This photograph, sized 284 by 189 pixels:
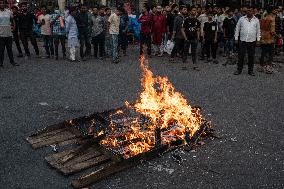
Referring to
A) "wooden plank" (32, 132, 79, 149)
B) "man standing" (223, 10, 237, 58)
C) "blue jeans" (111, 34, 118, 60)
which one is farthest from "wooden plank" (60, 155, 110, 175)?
"man standing" (223, 10, 237, 58)

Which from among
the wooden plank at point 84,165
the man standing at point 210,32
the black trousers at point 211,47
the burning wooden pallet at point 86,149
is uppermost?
the man standing at point 210,32

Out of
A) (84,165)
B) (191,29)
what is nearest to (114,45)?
(191,29)

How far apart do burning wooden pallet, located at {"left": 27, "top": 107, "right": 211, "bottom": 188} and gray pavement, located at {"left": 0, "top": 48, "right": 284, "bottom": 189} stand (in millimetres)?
133

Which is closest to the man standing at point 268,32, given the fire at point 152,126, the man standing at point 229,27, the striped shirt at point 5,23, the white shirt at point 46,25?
the man standing at point 229,27

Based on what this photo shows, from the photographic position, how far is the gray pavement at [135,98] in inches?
209

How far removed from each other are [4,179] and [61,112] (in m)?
3.19

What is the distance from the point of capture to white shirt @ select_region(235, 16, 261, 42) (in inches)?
467

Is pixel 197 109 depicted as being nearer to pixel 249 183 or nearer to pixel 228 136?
pixel 228 136

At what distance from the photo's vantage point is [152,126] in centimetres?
682

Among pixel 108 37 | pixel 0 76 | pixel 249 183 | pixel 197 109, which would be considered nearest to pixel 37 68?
pixel 0 76

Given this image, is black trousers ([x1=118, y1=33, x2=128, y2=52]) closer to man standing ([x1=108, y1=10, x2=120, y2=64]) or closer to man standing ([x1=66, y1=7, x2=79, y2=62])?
man standing ([x1=108, y1=10, x2=120, y2=64])

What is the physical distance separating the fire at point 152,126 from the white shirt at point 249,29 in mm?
5268

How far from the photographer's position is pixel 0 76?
11.9 metres

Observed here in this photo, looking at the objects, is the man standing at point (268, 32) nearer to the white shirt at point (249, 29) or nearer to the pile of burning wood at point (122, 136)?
the white shirt at point (249, 29)
